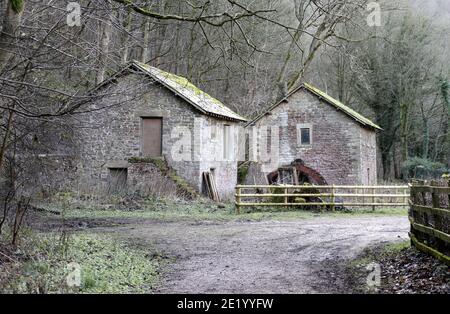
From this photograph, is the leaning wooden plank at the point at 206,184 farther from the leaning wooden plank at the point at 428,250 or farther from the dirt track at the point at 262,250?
the leaning wooden plank at the point at 428,250

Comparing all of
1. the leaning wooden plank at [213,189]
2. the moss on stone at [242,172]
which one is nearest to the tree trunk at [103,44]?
the leaning wooden plank at [213,189]

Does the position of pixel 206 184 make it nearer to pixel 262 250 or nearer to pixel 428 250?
pixel 262 250

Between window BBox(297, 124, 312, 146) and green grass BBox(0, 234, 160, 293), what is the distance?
2065 cm

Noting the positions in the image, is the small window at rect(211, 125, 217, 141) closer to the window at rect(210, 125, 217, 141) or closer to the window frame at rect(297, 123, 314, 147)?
the window at rect(210, 125, 217, 141)

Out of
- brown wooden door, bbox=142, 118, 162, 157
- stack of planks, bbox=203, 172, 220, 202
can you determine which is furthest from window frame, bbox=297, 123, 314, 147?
brown wooden door, bbox=142, 118, 162, 157

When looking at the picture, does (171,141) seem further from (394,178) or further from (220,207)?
(394,178)

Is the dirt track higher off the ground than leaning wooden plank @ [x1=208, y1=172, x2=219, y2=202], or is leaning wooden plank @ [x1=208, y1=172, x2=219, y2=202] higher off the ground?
leaning wooden plank @ [x1=208, y1=172, x2=219, y2=202]

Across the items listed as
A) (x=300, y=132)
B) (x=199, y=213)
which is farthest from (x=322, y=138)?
(x=199, y=213)

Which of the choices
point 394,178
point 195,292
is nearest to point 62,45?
point 195,292

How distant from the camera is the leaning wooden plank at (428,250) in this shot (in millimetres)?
7375

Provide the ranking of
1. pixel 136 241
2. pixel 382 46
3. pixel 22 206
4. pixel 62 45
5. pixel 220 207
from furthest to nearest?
1. pixel 382 46
2. pixel 220 207
3. pixel 136 241
4. pixel 22 206
5. pixel 62 45

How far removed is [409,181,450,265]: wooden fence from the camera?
758cm

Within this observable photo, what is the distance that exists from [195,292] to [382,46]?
113ft

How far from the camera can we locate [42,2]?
26.7 feet
